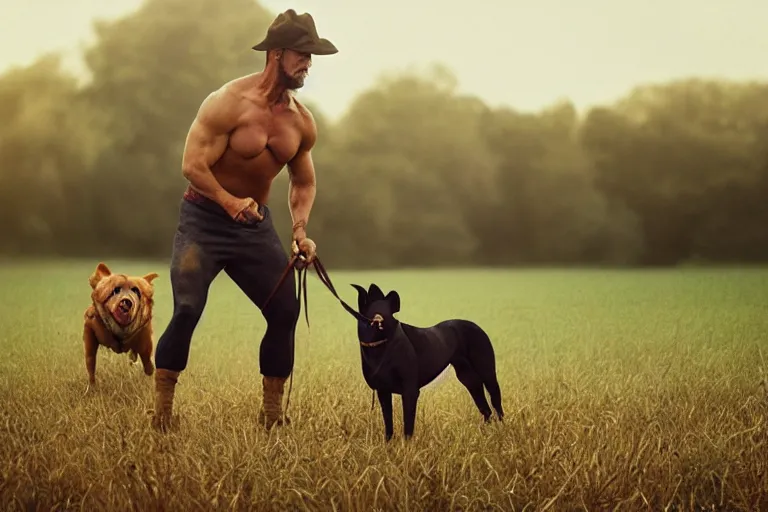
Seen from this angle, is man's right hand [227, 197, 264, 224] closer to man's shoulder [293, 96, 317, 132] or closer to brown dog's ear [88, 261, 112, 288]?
man's shoulder [293, 96, 317, 132]

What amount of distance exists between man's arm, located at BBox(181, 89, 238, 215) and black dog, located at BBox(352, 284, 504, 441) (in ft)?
2.42

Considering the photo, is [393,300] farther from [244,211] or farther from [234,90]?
[234,90]

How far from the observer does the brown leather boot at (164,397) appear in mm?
3479

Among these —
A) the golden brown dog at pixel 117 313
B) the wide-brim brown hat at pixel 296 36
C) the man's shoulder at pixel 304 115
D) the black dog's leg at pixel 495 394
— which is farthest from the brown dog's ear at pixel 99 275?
the black dog's leg at pixel 495 394

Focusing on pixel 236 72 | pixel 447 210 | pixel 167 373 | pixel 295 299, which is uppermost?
pixel 236 72

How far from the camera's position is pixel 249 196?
351 centimetres

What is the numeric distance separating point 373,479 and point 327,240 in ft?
23.2

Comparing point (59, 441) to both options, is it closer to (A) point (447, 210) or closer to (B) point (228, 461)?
(B) point (228, 461)

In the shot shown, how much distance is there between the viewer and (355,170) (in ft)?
35.1

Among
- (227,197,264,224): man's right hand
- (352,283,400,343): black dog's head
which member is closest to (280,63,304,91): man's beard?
(227,197,264,224): man's right hand

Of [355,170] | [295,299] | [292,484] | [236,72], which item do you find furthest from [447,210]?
[292,484]

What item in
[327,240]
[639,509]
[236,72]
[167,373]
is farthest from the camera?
[327,240]

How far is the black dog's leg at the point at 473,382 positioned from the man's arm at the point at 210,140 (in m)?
1.12

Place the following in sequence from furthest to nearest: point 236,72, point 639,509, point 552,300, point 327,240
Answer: point 327,240 → point 552,300 → point 236,72 → point 639,509
